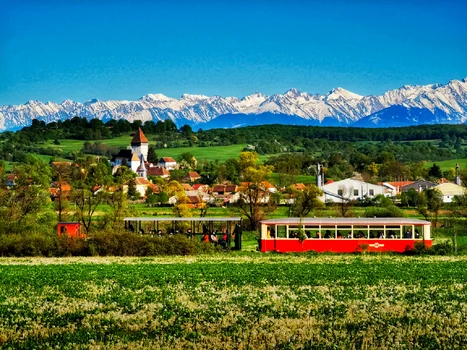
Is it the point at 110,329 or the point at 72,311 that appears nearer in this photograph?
the point at 110,329

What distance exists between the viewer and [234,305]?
2189 cm

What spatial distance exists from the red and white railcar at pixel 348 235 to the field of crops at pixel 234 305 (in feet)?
28.0

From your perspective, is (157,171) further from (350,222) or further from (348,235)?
(350,222)

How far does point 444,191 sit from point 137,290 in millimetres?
99463

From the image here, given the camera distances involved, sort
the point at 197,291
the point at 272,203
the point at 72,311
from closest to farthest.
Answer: the point at 72,311, the point at 197,291, the point at 272,203

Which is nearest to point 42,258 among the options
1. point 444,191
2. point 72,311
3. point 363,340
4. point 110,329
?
point 72,311

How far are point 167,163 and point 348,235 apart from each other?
152824 millimetres

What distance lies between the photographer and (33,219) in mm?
52344

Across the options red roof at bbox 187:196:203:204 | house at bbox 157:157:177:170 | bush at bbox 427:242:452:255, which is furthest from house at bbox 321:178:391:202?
house at bbox 157:157:177:170

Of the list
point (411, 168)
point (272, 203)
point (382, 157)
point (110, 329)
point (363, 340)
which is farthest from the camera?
point (382, 157)

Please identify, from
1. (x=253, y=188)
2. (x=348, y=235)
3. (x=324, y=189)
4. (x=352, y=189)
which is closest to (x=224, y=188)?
(x=324, y=189)

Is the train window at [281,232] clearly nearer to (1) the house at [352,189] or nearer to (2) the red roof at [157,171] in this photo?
(1) the house at [352,189]

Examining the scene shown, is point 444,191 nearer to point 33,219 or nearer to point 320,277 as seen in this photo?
point 33,219

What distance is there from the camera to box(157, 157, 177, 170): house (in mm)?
192250
